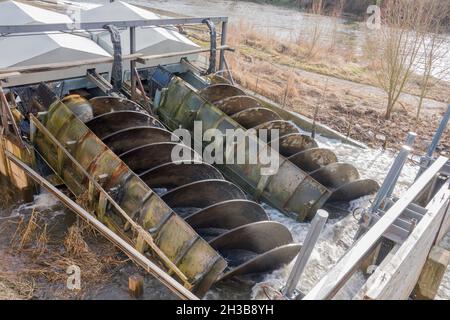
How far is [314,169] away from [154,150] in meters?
3.41

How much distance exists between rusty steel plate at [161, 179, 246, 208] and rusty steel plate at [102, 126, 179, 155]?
1.27 m

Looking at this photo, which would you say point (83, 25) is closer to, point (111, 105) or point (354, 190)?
point (111, 105)

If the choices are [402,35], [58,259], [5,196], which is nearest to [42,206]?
[5,196]

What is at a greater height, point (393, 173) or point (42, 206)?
point (393, 173)

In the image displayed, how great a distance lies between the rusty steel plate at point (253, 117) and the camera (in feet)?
28.5

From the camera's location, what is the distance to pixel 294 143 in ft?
27.3

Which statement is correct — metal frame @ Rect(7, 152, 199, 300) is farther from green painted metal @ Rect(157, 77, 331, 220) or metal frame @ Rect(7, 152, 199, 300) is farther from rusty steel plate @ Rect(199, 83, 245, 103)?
rusty steel plate @ Rect(199, 83, 245, 103)

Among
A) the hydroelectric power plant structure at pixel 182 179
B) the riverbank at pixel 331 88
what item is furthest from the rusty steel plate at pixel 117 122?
the riverbank at pixel 331 88

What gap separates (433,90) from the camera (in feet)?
53.0

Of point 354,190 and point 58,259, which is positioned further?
point 354,190

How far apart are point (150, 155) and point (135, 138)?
440 mm

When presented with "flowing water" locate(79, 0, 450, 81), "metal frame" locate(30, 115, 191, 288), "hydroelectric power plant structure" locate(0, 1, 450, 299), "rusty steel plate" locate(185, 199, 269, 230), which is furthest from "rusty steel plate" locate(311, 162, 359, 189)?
"flowing water" locate(79, 0, 450, 81)

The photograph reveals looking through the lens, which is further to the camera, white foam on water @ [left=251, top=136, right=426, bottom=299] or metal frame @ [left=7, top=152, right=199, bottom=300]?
white foam on water @ [left=251, top=136, right=426, bottom=299]

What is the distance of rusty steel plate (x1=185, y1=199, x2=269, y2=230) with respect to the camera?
604cm
